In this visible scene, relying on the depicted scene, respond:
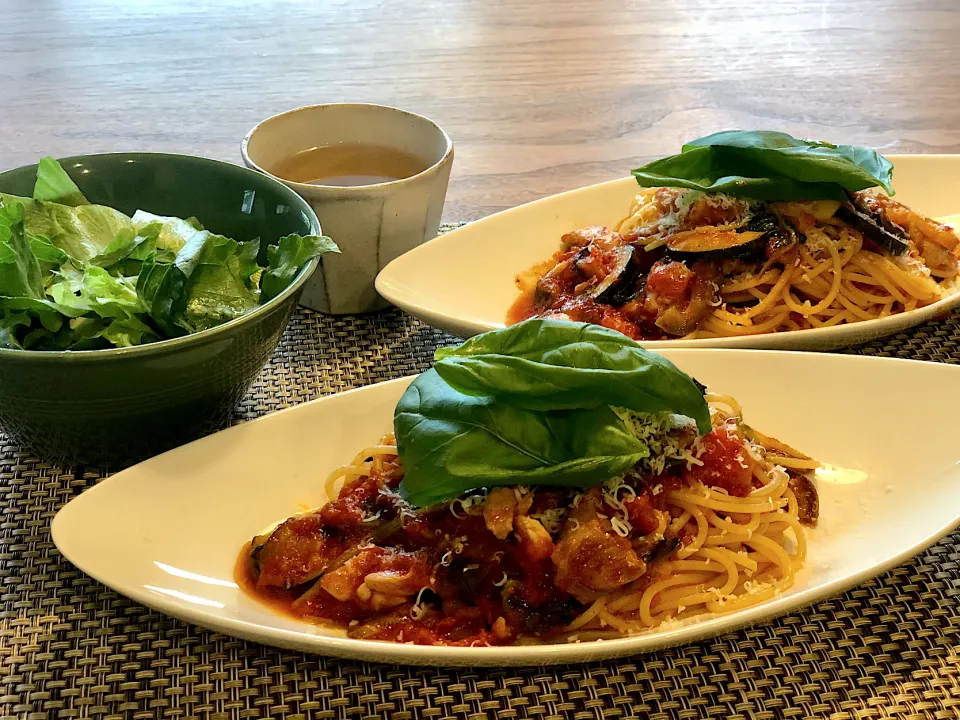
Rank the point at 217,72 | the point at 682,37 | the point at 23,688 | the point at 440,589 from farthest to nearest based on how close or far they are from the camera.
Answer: the point at 682,37 < the point at 217,72 < the point at 440,589 < the point at 23,688

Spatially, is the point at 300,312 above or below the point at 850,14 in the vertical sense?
below

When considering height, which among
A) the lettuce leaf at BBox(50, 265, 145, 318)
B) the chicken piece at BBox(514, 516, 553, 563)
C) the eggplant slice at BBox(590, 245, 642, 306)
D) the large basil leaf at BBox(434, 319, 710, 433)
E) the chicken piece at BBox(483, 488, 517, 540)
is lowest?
the eggplant slice at BBox(590, 245, 642, 306)

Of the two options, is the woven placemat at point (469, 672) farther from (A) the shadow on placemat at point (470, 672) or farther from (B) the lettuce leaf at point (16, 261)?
(B) the lettuce leaf at point (16, 261)

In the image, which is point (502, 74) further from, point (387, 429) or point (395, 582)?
point (395, 582)

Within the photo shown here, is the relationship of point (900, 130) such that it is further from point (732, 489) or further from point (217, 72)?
point (217, 72)

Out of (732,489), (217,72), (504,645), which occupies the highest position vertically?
(732,489)

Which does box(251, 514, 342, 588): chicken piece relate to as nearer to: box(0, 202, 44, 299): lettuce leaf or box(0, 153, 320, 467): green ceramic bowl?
box(0, 153, 320, 467): green ceramic bowl

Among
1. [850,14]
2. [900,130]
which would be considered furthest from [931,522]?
[850,14]

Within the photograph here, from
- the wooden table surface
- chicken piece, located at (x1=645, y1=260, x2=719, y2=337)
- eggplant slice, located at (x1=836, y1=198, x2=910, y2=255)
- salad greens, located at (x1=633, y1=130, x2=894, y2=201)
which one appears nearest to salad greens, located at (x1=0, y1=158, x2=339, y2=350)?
chicken piece, located at (x1=645, y1=260, x2=719, y2=337)
